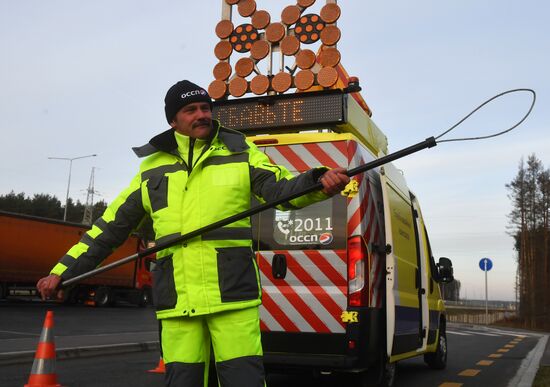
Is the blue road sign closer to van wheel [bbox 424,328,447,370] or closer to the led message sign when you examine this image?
van wheel [bbox 424,328,447,370]

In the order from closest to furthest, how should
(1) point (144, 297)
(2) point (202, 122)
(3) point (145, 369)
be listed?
(2) point (202, 122) < (3) point (145, 369) < (1) point (144, 297)

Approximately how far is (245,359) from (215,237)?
566mm

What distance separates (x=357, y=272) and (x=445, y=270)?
3.38m

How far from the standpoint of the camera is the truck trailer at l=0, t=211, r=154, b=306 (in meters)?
21.9

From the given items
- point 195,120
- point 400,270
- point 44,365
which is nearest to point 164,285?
point 195,120

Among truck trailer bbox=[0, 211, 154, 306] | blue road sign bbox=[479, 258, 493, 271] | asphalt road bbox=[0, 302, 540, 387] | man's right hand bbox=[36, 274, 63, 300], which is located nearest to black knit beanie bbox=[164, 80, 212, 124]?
man's right hand bbox=[36, 274, 63, 300]

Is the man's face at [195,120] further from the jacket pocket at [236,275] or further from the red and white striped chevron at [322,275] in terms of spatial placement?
the red and white striped chevron at [322,275]

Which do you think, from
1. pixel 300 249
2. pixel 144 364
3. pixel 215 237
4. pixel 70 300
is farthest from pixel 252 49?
pixel 70 300

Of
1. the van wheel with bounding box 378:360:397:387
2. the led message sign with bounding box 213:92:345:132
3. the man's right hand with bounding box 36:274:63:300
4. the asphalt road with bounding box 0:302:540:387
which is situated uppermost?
the led message sign with bounding box 213:92:345:132

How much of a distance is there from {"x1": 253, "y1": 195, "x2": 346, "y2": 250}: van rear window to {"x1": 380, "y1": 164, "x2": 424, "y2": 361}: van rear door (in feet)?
1.87

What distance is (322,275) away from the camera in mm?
5449

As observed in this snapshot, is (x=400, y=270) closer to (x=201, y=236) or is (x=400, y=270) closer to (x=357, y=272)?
(x=357, y=272)

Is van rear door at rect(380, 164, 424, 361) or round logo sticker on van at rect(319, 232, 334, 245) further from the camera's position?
van rear door at rect(380, 164, 424, 361)

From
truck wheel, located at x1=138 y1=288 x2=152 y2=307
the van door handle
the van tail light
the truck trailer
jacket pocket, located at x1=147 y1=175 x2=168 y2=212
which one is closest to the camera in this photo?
→ jacket pocket, located at x1=147 y1=175 x2=168 y2=212
